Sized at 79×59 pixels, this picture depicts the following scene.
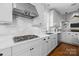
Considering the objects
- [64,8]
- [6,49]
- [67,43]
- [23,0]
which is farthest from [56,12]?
[6,49]

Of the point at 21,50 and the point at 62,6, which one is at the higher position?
the point at 62,6

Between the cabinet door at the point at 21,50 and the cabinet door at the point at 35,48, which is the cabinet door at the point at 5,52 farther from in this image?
the cabinet door at the point at 35,48

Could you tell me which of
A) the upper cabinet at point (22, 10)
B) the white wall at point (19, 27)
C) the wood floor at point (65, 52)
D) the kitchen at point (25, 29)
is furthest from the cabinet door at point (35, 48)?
the wood floor at point (65, 52)

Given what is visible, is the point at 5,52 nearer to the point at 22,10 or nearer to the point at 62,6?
the point at 22,10

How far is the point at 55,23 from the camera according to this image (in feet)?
8.55

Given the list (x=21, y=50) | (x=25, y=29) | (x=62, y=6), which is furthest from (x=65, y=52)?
(x=62, y=6)

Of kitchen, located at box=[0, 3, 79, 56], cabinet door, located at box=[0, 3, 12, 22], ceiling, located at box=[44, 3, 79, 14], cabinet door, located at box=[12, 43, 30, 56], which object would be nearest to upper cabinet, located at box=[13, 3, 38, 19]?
kitchen, located at box=[0, 3, 79, 56]

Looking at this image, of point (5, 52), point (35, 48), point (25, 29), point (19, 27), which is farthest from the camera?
point (25, 29)

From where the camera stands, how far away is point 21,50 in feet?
2.52

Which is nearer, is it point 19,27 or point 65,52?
point 19,27

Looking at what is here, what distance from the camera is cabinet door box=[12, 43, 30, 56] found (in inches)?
26.7

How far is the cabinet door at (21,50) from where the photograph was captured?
68 cm

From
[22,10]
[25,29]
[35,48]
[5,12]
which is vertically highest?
[22,10]

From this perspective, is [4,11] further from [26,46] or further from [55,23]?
[55,23]
